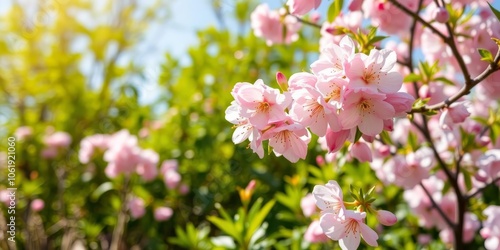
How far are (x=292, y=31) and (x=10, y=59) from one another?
6369 millimetres

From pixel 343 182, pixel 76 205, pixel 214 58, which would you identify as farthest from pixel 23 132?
pixel 343 182

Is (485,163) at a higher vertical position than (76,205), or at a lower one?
higher

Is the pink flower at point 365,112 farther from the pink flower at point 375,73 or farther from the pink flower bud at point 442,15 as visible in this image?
the pink flower bud at point 442,15

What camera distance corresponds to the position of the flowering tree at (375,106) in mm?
786

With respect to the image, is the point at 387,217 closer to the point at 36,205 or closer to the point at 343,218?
the point at 343,218

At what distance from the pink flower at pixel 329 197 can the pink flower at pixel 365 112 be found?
126mm

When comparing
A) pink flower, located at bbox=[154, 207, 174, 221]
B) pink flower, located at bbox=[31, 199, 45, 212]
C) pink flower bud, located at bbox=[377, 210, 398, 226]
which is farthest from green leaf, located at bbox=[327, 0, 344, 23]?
pink flower, located at bbox=[31, 199, 45, 212]

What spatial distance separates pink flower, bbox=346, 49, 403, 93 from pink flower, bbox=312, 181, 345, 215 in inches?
8.0

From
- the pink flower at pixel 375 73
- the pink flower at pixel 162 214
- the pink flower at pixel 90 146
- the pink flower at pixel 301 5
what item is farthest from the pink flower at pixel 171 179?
the pink flower at pixel 375 73

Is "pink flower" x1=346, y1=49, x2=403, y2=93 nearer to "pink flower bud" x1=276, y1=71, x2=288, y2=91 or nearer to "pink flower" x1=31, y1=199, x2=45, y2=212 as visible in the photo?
"pink flower bud" x1=276, y1=71, x2=288, y2=91

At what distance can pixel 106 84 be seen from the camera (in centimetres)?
629

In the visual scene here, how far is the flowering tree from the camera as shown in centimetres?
79

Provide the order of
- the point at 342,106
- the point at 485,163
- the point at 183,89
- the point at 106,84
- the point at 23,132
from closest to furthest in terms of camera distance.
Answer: the point at 342,106, the point at 485,163, the point at 183,89, the point at 23,132, the point at 106,84

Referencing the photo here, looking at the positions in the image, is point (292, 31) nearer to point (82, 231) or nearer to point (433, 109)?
point (433, 109)
